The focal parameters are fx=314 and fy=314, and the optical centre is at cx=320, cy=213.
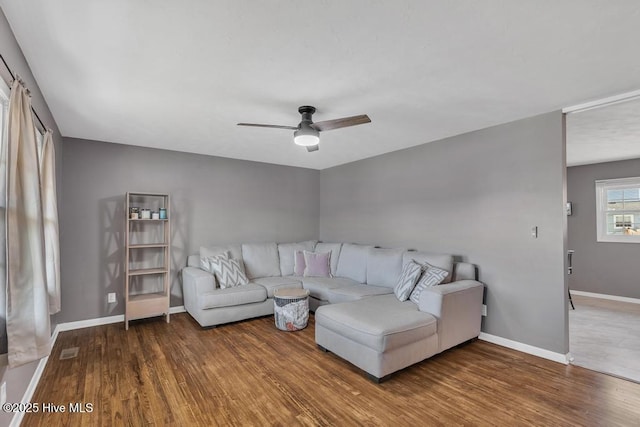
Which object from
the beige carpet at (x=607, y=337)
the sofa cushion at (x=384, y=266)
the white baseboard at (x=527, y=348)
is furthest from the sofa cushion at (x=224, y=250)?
the beige carpet at (x=607, y=337)

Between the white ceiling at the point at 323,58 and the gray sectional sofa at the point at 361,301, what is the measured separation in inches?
72.0

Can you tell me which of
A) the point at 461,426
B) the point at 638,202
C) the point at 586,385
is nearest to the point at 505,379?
the point at 586,385

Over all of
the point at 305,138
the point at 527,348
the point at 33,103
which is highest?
the point at 33,103

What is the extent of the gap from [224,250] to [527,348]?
400cm

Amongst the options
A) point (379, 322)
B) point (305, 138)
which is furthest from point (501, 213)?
point (305, 138)

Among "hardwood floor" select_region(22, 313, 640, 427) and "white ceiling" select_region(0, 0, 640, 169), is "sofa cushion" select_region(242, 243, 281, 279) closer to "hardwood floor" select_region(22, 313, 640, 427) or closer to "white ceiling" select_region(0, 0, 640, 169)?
"hardwood floor" select_region(22, 313, 640, 427)

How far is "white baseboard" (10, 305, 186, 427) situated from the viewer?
6.99 feet

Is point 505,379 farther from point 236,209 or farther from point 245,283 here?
point 236,209

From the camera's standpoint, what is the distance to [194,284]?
407 cm

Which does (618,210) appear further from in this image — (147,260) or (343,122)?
(147,260)

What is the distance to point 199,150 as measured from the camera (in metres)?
4.71

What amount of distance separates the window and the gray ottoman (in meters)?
4.73

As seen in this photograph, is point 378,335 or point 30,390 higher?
point 378,335

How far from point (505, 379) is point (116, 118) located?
448 cm
